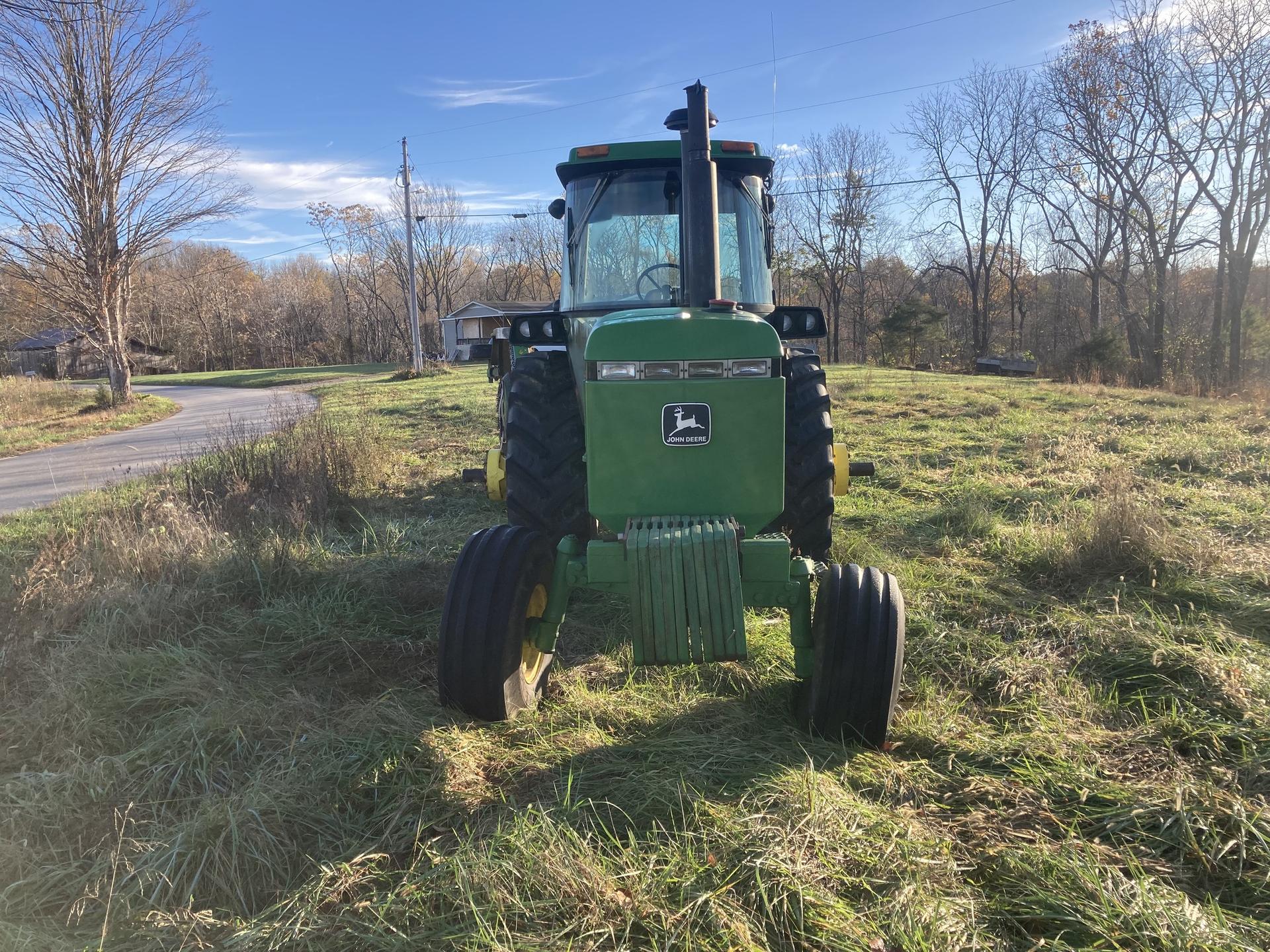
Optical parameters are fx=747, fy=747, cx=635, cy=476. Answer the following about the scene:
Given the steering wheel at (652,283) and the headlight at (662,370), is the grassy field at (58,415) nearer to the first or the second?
the steering wheel at (652,283)

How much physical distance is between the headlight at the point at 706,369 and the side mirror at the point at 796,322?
137cm

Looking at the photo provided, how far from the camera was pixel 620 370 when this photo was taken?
3000mm

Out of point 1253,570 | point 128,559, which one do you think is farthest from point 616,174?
point 1253,570

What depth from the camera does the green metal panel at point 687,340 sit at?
296cm

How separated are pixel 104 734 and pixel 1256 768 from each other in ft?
14.3

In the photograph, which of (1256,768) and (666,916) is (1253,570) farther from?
(666,916)

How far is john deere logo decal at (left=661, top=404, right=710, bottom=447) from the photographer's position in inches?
118

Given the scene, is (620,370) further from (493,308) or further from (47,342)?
(47,342)

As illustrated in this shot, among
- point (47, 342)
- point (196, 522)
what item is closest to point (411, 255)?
point (196, 522)

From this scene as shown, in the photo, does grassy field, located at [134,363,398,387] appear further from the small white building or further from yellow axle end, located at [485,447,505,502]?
yellow axle end, located at [485,447,505,502]

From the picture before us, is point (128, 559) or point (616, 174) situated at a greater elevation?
point (616, 174)

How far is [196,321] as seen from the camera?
53469 mm

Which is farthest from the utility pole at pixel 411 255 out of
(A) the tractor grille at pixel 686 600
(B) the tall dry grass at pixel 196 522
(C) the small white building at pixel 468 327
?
(A) the tractor grille at pixel 686 600

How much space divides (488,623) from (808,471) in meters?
1.86
